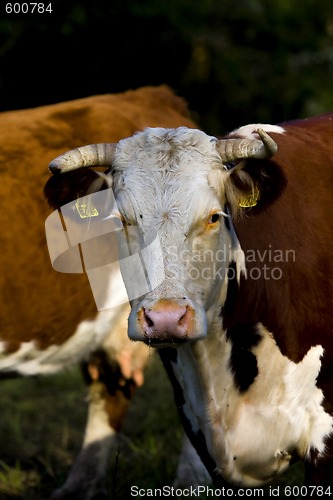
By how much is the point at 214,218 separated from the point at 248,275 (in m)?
0.37

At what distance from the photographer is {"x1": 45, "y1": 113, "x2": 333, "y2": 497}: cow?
10.5 feet

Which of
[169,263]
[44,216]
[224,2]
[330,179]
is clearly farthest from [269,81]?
[169,263]

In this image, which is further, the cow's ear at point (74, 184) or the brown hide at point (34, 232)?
the brown hide at point (34, 232)

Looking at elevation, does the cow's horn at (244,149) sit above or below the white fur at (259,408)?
above

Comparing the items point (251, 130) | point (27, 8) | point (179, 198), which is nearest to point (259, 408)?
point (179, 198)

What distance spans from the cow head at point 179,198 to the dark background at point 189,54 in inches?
164

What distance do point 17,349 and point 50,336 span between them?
0.18m

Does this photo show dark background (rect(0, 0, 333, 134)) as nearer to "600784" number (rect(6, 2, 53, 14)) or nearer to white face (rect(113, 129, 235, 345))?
"600784" number (rect(6, 2, 53, 14))

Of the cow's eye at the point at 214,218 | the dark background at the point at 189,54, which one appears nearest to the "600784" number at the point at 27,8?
the dark background at the point at 189,54

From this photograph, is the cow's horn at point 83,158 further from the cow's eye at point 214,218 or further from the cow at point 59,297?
the cow at point 59,297

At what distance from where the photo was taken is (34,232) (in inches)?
177

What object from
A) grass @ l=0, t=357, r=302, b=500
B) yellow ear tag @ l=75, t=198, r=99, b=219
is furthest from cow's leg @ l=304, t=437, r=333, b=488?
yellow ear tag @ l=75, t=198, r=99, b=219

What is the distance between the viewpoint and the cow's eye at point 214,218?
125 inches

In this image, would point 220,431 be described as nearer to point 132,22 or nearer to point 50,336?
point 50,336
